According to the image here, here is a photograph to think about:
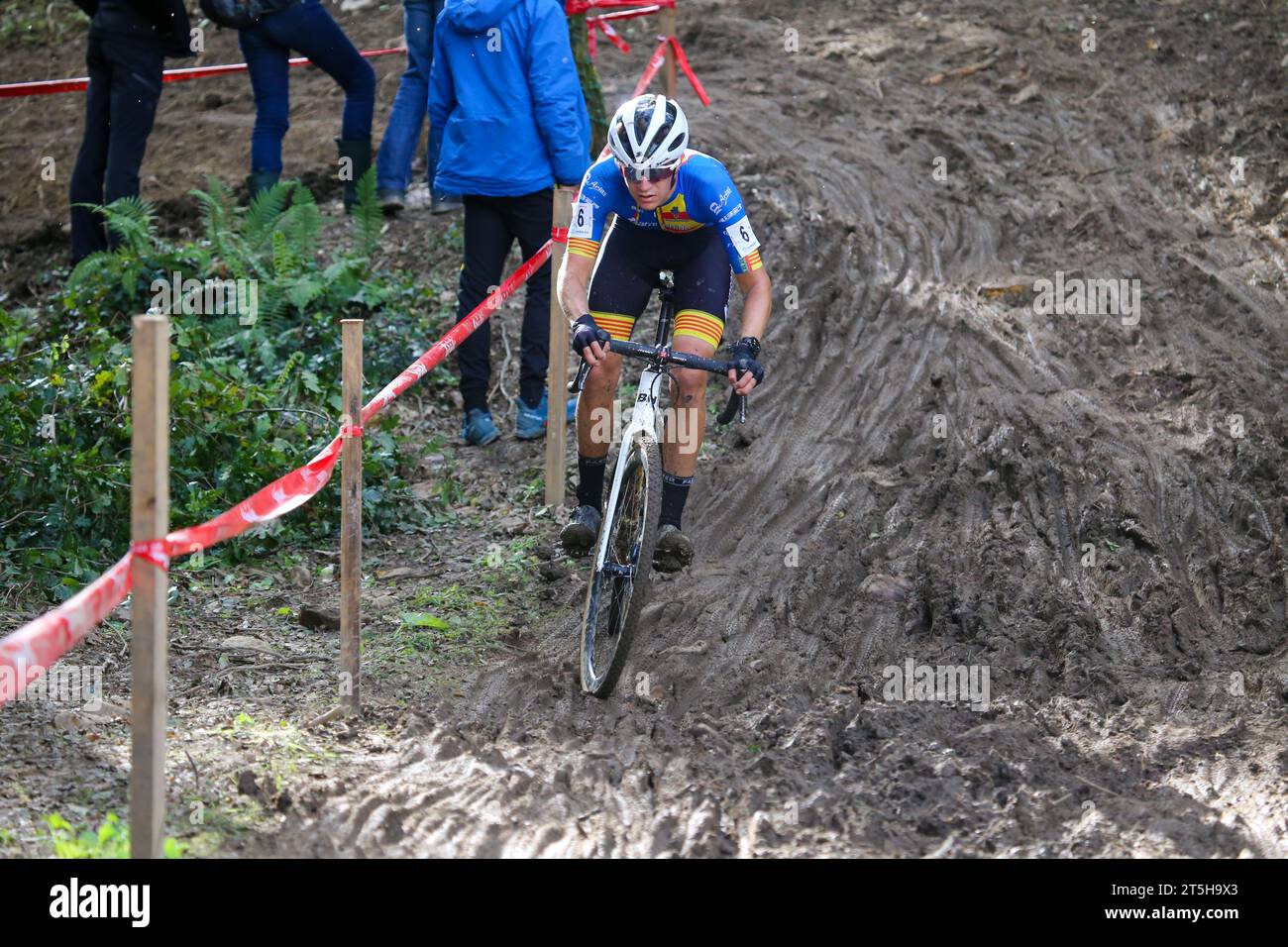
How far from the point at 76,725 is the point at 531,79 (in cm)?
429

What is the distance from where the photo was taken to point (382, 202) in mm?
9602

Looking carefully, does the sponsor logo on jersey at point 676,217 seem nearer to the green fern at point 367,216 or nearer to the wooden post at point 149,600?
the wooden post at point 149,600

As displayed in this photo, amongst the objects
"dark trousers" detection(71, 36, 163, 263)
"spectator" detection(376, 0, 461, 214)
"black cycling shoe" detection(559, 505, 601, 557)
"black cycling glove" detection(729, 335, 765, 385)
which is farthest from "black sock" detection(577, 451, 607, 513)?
"dark trousers" detection(71, 36, 163, 263)

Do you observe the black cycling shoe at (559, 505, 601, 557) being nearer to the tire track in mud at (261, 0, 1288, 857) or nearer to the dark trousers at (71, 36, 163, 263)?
the tire track in mud at (261, 0, 1288, 857)

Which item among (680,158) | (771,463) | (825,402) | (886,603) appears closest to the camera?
(680,158)

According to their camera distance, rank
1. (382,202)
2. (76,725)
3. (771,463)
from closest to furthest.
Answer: (76,725) → (771,463) → (382,202)

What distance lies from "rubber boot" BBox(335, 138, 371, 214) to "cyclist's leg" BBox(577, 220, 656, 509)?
405 cm

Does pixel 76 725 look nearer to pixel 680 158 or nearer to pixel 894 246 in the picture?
pixel 680 158

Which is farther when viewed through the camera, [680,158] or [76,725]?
[680,158]

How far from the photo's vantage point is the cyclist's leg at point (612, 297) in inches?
235

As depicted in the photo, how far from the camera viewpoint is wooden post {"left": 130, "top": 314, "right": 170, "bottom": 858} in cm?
315

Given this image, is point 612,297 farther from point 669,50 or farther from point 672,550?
point 669,50

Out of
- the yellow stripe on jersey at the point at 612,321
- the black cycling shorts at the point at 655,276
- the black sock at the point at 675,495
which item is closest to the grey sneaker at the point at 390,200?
the black cycling shorts at the point at 655,276
